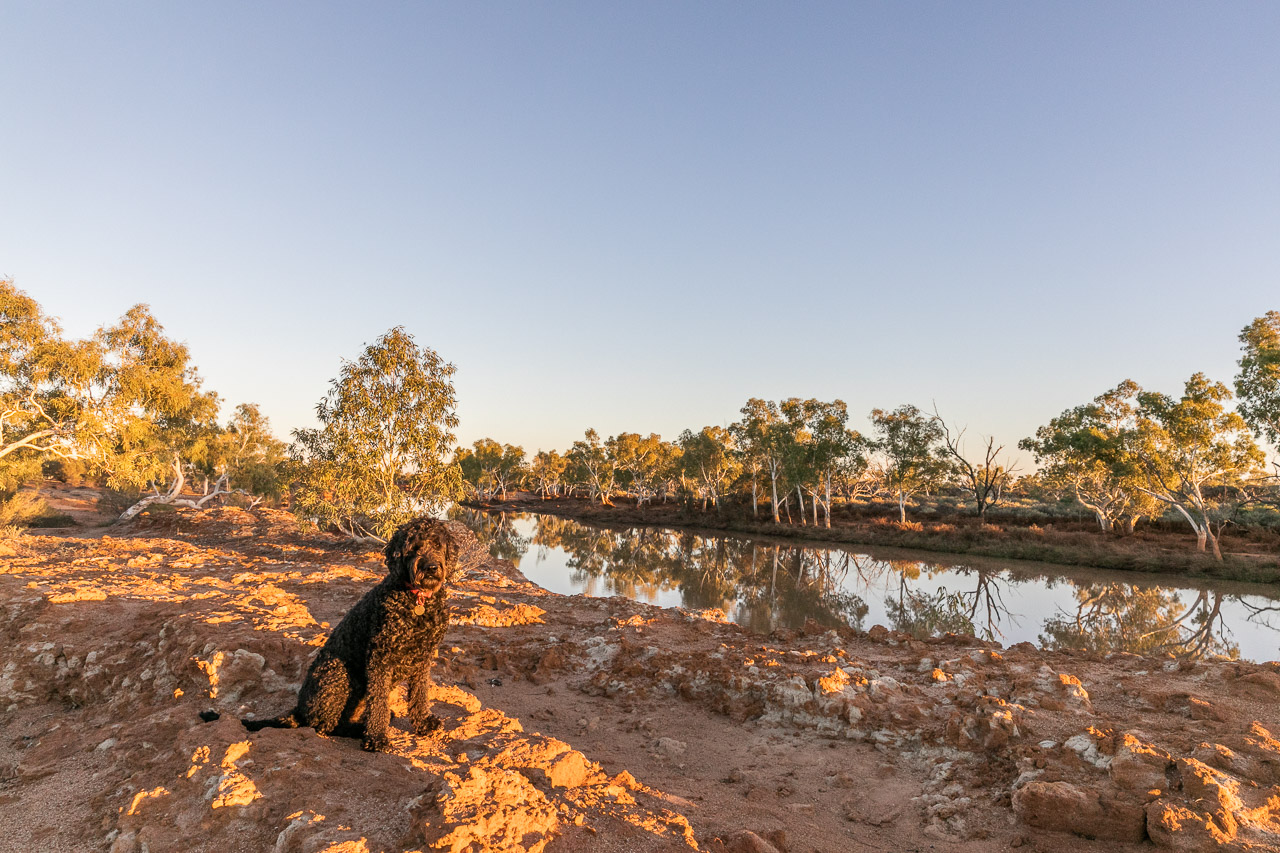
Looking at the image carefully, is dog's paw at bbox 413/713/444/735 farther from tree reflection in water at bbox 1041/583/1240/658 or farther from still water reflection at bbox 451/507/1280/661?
tree reflection in water at bbox 1041/583/1240/658

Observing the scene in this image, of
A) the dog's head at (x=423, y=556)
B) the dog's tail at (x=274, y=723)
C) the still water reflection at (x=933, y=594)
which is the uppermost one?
the dog's head at (x=423, y=556)

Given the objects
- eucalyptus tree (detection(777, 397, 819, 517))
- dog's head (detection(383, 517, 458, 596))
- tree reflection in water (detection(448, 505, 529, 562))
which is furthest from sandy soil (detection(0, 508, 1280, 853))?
eucalyptus tree (detection(777, 397, 819, 517))

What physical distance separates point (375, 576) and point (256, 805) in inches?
368

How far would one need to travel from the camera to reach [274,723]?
3352 mm

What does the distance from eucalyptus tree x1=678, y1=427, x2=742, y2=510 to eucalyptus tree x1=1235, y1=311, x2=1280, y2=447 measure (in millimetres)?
31200

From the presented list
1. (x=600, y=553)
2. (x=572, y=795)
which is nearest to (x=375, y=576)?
(x=572, y=795)

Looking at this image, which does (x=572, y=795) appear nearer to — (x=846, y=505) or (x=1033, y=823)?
(x=1033, y=823)

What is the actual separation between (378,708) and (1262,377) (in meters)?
29.3

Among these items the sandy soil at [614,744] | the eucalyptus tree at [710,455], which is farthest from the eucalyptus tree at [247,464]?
the eucalyptus tree at [710,455]

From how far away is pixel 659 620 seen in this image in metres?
9.09

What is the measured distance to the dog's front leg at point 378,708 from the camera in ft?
10.7

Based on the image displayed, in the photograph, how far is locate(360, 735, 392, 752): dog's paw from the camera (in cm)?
325

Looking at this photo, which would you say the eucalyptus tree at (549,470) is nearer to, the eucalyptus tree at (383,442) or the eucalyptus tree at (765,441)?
the eucalyptus tree at (765,441)

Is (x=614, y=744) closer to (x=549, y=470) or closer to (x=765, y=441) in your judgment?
(x=765, y=441)
